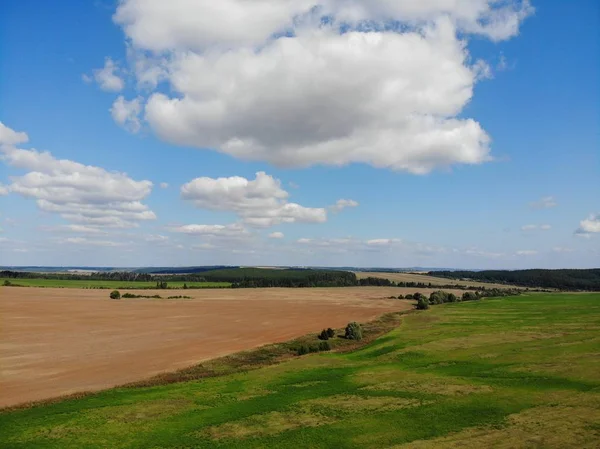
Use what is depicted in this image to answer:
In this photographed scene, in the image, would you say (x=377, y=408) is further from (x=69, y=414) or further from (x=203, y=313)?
(x=203, y=313)

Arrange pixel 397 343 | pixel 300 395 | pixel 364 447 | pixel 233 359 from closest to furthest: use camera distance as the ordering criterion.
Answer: pixel 364 447
pixel 300 395
pixel 233 359
pixel 397 343

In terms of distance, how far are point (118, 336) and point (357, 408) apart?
38.0 metres

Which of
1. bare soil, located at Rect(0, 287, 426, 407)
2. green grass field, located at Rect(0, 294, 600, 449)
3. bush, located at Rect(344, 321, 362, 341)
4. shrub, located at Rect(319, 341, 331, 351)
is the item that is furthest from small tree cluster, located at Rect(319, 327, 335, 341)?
green grass field, located at Rect(0, 294, 600, 449)

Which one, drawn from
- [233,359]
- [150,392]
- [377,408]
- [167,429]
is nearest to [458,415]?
[377,408]

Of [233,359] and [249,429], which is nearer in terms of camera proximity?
[249,429]

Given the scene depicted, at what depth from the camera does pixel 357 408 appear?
23.1 metres

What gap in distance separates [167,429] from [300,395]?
8.25 metres

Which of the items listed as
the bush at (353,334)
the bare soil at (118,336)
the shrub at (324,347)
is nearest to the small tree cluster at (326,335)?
the bush at (353,334)

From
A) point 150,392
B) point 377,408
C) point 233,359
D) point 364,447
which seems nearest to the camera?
point 364,447

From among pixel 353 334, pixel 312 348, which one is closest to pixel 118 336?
pixel 312 348

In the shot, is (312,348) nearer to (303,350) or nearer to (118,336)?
(303,350)

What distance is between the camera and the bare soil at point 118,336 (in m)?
32.5

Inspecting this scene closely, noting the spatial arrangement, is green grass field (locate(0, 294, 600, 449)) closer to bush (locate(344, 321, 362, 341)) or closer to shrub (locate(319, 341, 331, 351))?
shrub (locate(319, 341, 331, 351))

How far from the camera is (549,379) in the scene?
2762 cm
